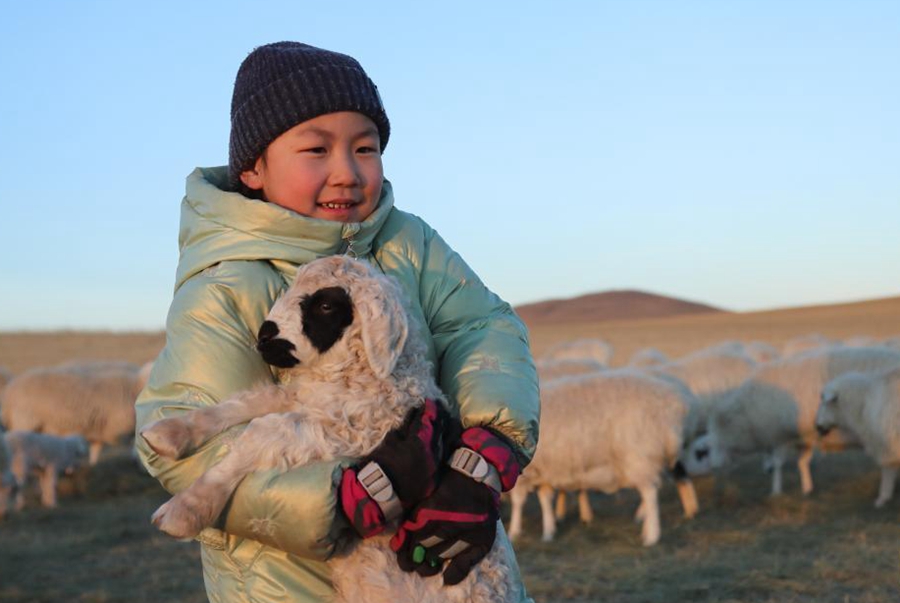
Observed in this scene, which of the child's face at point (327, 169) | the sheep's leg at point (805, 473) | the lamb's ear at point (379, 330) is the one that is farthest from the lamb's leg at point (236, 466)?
the sheep's leg at point (805, 473)

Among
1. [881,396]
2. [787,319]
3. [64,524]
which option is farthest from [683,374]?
[787,319]

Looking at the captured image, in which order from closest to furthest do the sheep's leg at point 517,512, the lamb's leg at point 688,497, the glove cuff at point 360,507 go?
1. the glove cuff at point 360,507
2. the sheep's leg at point 517,512
3. the lamb's leg at point 688,497

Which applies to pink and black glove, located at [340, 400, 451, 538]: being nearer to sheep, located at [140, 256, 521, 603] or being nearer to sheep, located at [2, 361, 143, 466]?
sheep, located at [140, 256, 521, 603]

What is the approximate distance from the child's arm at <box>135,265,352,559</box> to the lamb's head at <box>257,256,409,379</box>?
0.25ft

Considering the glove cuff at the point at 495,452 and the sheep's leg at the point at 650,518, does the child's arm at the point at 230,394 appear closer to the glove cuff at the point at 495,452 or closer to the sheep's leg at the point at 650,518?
the glove cuff at the point at 495,452

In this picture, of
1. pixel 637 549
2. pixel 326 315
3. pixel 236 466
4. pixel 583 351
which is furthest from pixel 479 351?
pixel 583 351

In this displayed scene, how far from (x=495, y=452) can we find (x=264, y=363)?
Result: 22.5 inches

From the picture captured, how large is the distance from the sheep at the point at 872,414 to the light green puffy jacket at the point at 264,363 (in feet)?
32.2

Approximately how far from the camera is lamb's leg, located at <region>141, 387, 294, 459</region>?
2146mm

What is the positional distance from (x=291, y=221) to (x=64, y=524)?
395 inches

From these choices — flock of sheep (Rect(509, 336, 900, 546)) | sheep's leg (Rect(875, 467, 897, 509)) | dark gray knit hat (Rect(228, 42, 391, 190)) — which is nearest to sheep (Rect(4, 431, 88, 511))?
flock of sheep (Rect(509, 336, 900, 546))

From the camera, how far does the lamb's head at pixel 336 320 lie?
227cm

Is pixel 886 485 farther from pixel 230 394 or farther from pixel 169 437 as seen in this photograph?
pixel 169 437

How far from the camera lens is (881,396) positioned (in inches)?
455
